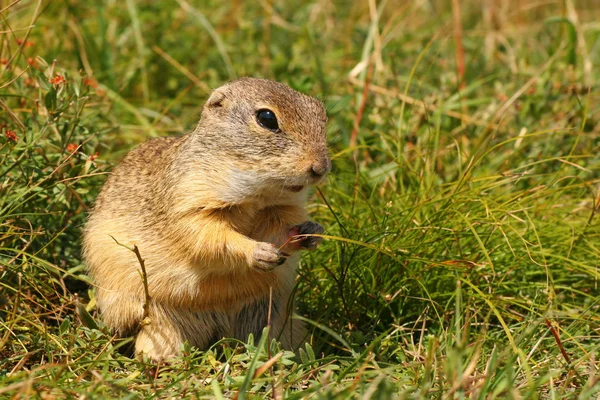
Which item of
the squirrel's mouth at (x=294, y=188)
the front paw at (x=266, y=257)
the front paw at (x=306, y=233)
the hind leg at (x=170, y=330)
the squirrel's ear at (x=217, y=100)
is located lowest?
the hind leg at (x=170, y=330)

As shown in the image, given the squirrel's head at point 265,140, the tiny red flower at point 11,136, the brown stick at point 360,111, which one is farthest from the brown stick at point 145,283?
the brown stick at point 360,111

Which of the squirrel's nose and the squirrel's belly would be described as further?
the squirrel's belly

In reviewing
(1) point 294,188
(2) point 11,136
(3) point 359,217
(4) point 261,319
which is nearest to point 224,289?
(4) point 261,319

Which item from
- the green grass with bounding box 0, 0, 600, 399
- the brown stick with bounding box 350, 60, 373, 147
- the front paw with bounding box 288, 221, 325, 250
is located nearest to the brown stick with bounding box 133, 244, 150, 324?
the green grass with bounding box 0, 0, 600, 399

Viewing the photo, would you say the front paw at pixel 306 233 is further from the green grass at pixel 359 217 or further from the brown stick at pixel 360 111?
the brown stick at pixel 360 111

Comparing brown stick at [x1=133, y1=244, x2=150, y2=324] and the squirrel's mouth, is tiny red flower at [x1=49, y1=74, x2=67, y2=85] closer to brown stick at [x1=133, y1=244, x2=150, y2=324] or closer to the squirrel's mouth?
brown stick at [x1=133, y1=244, x2=150, y2=324]

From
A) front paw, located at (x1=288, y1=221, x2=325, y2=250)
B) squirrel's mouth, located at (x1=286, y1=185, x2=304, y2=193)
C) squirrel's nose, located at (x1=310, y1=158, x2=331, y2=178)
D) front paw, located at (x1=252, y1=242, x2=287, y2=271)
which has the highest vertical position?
squirrel's nose, located at (x1=310, y1=158, x2=331, y2=178)
